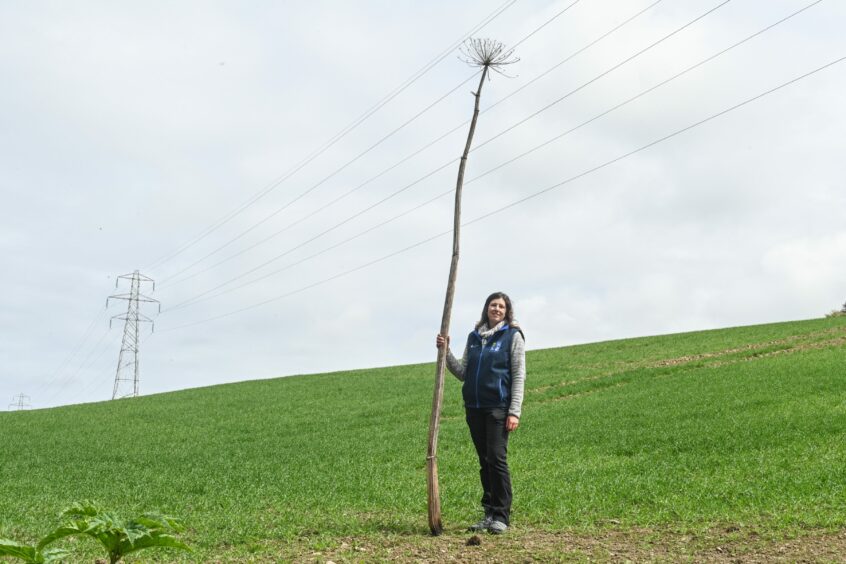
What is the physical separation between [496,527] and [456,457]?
9.80 meters

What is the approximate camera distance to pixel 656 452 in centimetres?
1870

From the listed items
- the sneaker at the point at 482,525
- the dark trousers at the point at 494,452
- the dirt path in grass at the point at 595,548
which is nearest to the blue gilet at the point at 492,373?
the dark trousers at the point at 494,452

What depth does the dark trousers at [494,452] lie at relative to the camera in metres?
10.0

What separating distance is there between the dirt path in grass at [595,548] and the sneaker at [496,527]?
16cm

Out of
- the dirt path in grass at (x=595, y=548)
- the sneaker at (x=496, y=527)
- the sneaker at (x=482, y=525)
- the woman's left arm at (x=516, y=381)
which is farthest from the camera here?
the sneaker at (x=482, y=525)

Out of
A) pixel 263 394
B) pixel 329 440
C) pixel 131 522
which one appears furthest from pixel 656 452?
pixel 263 394

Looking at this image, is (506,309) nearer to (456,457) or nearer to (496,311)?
(496,311)

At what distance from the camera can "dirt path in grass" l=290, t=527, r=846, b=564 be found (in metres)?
9.02

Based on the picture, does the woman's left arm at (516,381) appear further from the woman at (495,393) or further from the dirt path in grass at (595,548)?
the dirt path in grass at (595,548)

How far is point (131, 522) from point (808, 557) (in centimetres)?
775

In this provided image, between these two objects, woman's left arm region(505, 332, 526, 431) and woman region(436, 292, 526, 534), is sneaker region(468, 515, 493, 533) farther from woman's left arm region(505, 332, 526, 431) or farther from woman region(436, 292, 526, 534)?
woman's left arm region(505, 332, 526, 431)

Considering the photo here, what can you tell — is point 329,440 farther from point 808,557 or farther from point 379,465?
point 808,557

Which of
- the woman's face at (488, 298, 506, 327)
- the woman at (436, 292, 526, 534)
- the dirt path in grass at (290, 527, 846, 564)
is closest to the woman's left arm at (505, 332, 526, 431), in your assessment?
the woman at (436, 292, 526, 534)

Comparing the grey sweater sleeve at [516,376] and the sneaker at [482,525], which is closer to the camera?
the grey sweater sleeve at [516,376]
